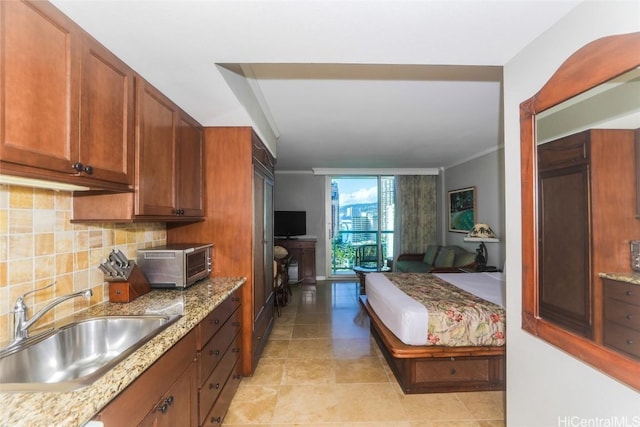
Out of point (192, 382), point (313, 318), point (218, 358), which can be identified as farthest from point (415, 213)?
point (192, 382)

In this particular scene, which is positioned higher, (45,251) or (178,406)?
(45,251)

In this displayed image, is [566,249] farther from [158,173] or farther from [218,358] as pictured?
[158,173]

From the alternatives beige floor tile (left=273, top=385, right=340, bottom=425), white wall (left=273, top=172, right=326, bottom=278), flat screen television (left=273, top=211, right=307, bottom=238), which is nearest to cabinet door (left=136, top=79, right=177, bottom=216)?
beige floor tile (left=273, top=385, right=340, bottom=425)

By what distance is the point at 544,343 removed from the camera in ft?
4.35

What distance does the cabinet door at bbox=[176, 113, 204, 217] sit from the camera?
2039 millimetres

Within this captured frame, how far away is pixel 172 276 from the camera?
1936 mm

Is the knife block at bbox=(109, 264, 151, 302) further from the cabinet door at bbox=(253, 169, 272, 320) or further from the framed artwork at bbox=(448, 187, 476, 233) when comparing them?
the framed artwork at bbox=(448, 187, 476, 233)

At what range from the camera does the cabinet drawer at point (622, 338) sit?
3.20ft

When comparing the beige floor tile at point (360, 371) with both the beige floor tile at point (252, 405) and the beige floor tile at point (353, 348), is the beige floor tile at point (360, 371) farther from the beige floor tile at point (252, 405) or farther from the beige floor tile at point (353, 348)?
the beige floor tile at point (252, 405)

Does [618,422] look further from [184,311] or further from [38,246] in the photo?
[38,246]

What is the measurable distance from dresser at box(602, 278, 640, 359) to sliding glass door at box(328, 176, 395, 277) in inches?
210

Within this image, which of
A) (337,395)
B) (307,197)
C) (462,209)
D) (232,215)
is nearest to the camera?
(337,395)

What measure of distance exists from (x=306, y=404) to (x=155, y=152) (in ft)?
6.96

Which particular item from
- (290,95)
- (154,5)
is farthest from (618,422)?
(290,95)
